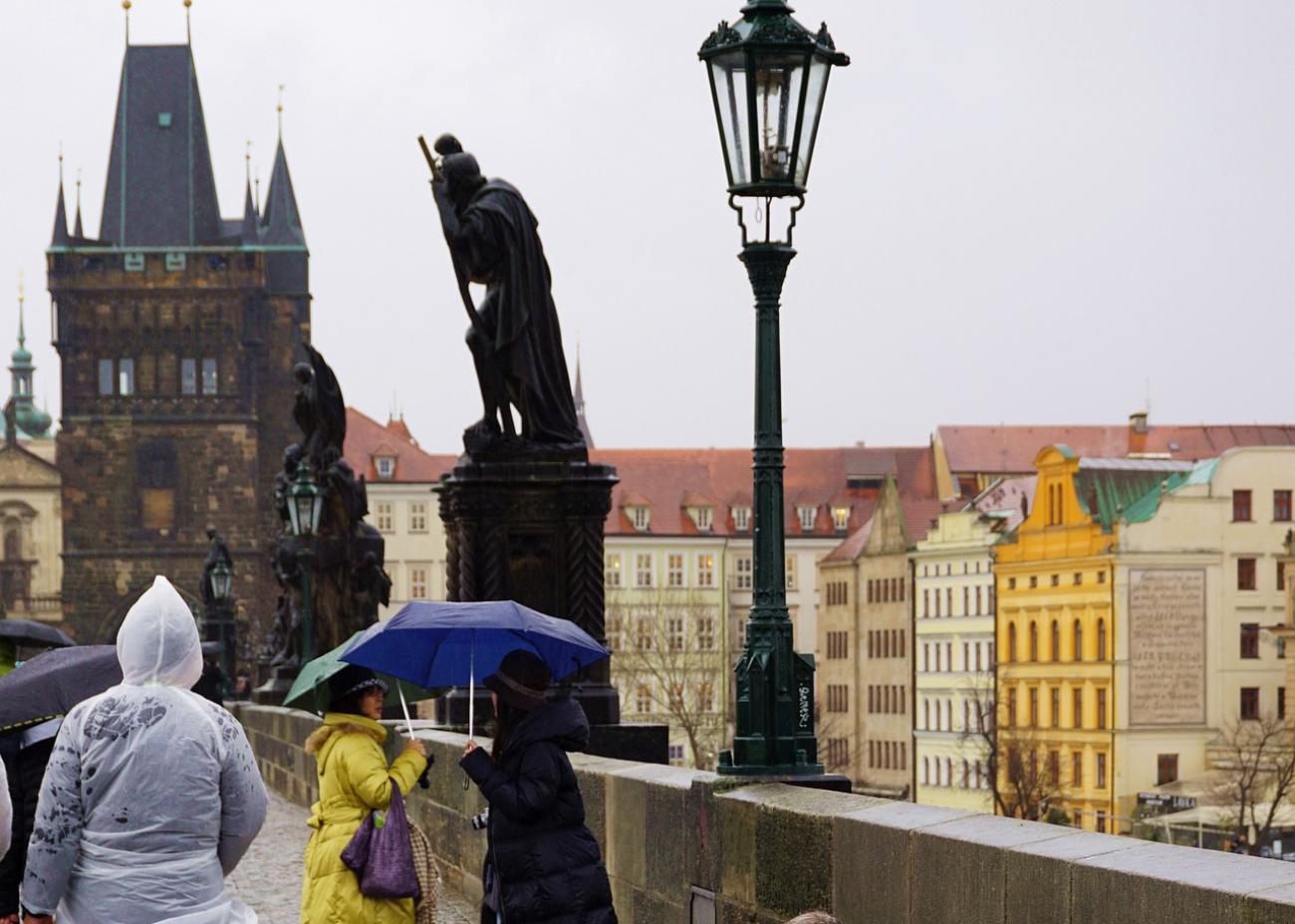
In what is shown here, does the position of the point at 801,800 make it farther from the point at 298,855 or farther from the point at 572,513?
the point at 298,855

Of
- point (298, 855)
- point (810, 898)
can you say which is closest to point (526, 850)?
point (810, 898)

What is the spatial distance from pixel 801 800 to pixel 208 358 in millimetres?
110004

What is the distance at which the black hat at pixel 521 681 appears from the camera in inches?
334

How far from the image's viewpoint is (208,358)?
386 feet

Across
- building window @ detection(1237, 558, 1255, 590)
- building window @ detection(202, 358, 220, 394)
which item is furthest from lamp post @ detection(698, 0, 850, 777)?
building window @ detection(202, 358, 220, 394)

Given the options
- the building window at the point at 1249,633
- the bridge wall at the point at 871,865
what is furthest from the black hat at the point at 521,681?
the building window at the point at 1249,633

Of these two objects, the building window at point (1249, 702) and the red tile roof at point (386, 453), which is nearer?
the building window at point (1249, 702)

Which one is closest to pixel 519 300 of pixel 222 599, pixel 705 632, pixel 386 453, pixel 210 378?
pixel 222 599

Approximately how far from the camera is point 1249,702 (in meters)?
86.8

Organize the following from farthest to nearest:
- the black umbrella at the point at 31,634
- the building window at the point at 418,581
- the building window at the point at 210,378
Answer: the building window at the point at 418,581
the building window at the point at 210,378
the black umbrella at the point at 31,634

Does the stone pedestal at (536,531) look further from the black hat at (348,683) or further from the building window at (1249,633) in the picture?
the building window at (1249,633)

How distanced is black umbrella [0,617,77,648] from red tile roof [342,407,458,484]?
11549 cm

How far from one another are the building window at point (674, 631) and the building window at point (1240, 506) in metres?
31.3

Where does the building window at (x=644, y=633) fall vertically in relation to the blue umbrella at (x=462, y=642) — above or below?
below
